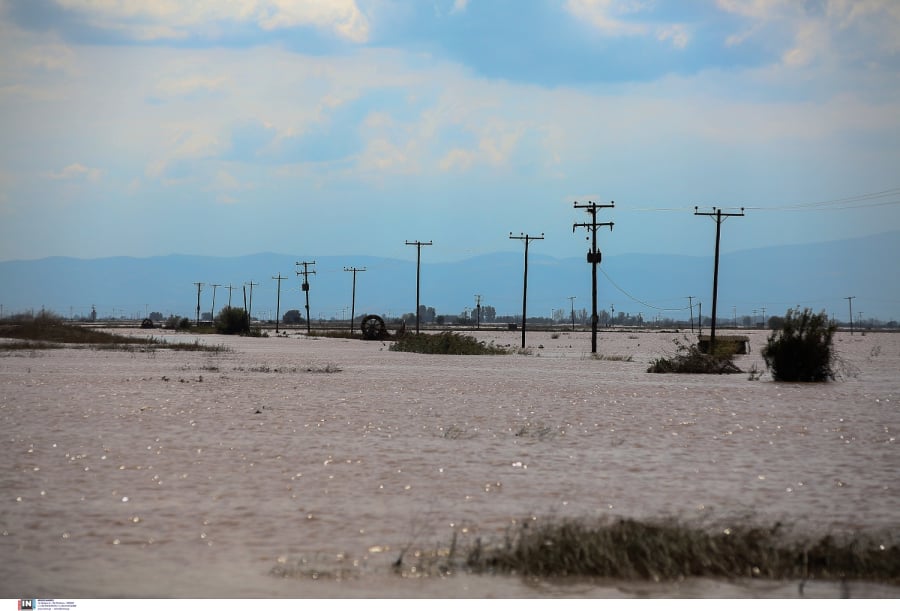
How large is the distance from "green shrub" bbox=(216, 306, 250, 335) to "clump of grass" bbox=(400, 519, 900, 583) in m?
92.3

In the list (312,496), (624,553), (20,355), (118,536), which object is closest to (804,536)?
(624,553)

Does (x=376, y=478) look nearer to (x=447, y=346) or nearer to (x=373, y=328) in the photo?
(x=447, y=346)

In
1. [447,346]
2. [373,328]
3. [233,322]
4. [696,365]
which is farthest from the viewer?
[233,322]

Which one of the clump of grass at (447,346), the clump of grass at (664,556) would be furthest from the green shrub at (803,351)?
the clump of grass at (447,346)

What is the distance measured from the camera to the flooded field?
7.92 metres

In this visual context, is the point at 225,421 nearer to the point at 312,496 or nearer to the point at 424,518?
the point at 312,496

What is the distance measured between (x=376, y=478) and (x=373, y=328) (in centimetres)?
6926

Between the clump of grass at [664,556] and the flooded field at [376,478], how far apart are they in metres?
0.23

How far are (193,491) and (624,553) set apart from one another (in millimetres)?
4873

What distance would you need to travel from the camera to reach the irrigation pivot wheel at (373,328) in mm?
80394

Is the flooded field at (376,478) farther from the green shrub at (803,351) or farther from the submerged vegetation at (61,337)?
the submerged vegetation at (61,337)

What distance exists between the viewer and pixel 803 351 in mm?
29531

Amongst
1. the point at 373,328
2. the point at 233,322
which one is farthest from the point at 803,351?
the point at 233,322

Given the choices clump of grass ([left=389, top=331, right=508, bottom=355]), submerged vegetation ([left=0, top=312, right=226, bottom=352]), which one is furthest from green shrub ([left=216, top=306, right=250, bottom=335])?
clump of grass ([left=389, top=331, right=508, bottom=355])
